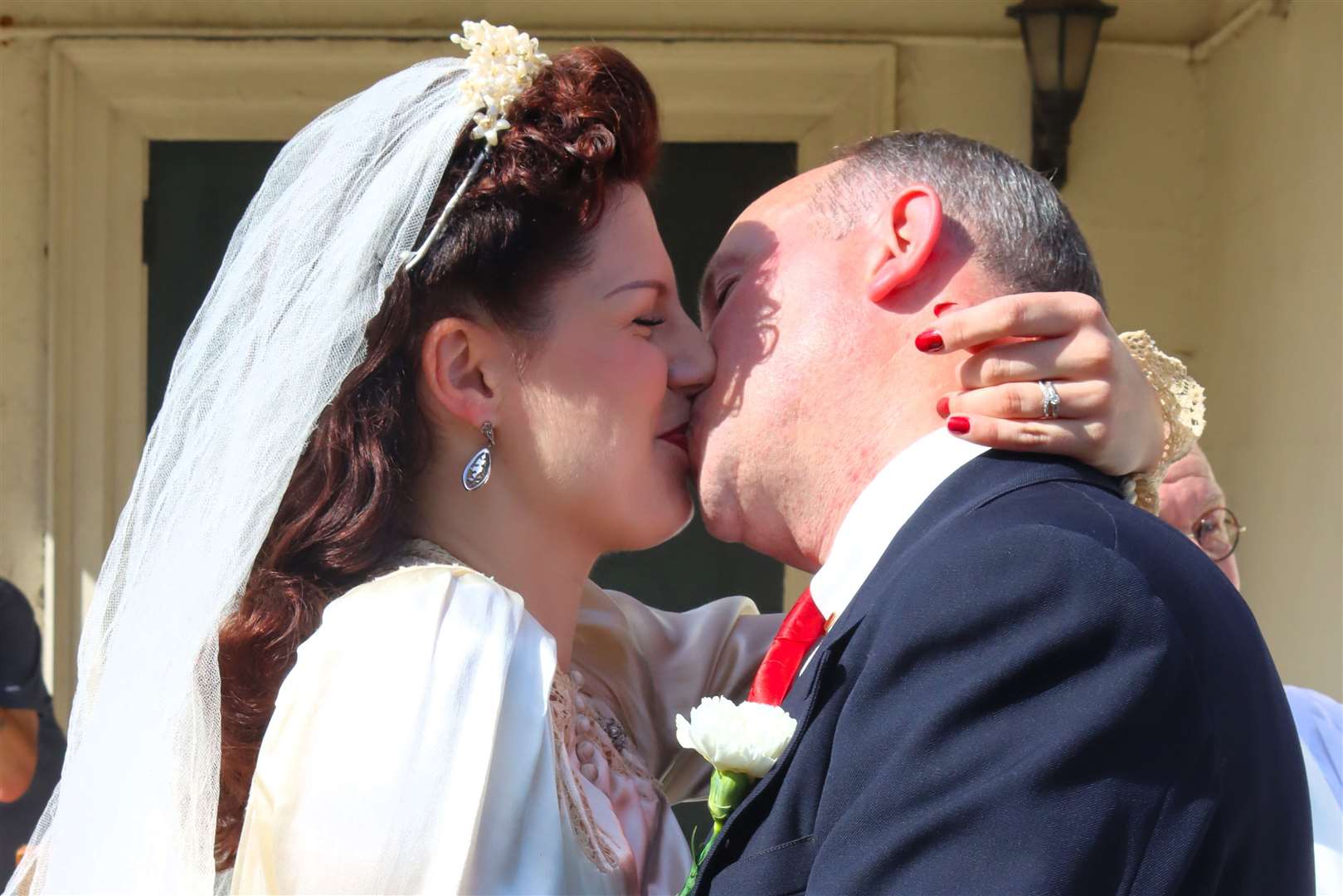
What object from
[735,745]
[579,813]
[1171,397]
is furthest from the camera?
[1171,397]

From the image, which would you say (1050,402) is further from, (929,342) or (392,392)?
(392,392)

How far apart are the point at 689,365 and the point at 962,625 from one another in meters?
0.89

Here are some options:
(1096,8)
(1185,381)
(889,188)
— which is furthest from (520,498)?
(1096,8)

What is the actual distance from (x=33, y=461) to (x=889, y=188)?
11.8 feet

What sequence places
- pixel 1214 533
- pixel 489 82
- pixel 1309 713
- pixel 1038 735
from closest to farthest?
pixel 1038 735
pixel 489 82
pixel 1309 713
pixel 1214 533

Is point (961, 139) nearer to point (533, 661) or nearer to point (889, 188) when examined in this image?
point (889, 188)

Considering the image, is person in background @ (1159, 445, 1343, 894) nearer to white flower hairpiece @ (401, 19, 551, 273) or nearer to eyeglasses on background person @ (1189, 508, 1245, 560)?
eyeglasses on background person @ (1189, 508, 1245, 560)

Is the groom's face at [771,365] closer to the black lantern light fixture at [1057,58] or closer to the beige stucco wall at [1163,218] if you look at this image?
the black lantern light fixture at [1057,58]

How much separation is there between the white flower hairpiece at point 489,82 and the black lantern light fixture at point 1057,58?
2790mm

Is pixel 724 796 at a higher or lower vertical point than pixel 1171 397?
lower

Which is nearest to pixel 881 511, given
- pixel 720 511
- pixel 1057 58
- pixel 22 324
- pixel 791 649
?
pixel 791 649

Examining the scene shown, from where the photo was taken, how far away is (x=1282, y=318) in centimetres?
436

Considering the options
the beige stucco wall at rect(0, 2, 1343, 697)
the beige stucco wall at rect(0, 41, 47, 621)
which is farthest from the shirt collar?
the beige stucco wall at rect(0, 41, 47, 621)

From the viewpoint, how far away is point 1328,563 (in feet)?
13.4
